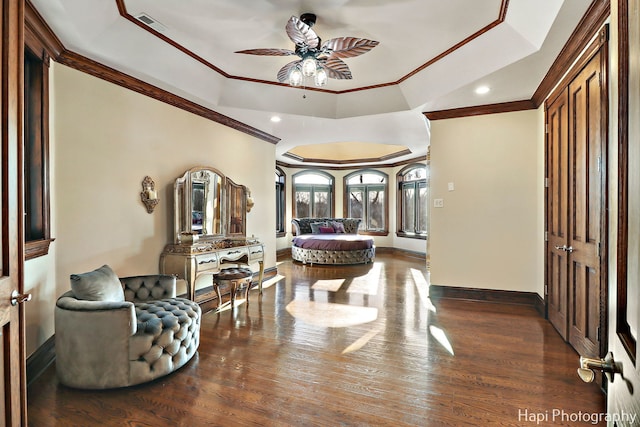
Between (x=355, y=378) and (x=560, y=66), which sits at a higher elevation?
(x=560, y=66)

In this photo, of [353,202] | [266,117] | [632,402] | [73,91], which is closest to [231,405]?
Result: [632,402]

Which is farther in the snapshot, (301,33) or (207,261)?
(207,261)

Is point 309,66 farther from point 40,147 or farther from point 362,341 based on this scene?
point 362,341

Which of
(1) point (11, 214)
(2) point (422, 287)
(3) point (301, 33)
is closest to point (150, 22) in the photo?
(3) point (301, 33)

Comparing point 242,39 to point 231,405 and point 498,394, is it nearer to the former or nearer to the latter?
point 231,405

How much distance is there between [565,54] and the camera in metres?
2.91

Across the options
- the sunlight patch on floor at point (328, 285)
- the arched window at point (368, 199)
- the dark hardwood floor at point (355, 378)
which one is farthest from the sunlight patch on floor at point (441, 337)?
the arched window at point (368, 199)

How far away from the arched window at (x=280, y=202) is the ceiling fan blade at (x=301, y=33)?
6716 millimetres

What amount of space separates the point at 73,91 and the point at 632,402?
3.99 metres

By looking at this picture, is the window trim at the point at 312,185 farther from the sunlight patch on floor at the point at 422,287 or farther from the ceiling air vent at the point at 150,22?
the ceiling air vent at the point at 150,22

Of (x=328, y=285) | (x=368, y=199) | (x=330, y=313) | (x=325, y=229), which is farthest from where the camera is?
(x=368, y=199)

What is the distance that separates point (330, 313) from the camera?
→ 13.3 ft

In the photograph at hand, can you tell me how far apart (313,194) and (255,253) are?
561cm

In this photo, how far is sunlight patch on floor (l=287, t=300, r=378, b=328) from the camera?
372 centimetres
